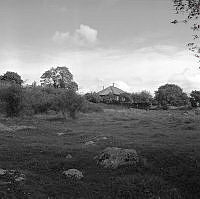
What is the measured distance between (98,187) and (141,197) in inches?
80.6

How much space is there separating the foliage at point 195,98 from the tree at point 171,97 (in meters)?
9.47

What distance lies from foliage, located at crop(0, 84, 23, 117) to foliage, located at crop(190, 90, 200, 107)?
8246 centimetres

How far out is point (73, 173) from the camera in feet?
58.0

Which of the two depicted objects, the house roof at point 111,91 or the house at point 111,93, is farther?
the house roof at point 111,91

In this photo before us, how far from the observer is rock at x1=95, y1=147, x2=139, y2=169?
63.6ft

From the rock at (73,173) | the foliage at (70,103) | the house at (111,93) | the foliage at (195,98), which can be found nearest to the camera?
the rock at (73,173)

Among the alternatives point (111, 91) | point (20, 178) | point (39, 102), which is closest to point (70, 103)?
point (39, 102)

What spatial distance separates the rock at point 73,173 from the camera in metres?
17.4

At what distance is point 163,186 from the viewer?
1630 centimetres

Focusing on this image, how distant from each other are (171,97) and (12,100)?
3538 inches

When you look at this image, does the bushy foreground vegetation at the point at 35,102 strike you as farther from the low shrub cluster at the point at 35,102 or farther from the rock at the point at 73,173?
the rock at the point at 73,173

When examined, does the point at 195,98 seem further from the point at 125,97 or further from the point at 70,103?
the point at 70,103

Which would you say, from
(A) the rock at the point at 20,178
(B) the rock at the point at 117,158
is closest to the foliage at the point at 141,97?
(B) the rock at the point at 117,158

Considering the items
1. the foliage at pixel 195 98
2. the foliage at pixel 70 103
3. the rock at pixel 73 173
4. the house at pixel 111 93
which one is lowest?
the rock at pixel 73 173
